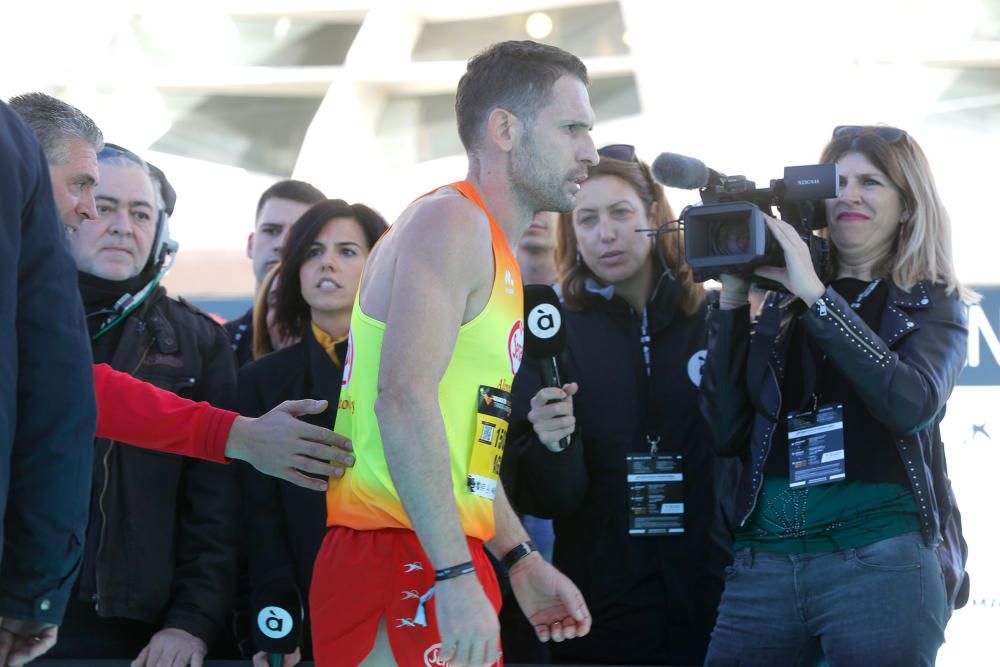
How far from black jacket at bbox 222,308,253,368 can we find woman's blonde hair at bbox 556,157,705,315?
1.06m

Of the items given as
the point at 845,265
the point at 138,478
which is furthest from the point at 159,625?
the point at 845,265

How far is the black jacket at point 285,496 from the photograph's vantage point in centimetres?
281

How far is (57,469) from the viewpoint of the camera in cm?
157

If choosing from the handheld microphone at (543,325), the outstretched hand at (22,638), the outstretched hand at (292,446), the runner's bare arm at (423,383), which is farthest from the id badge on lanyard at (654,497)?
the outstretched hand at (22,638)

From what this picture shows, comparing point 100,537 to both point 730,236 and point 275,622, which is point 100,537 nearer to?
point 275,622

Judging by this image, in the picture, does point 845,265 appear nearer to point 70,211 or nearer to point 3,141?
point 70,211

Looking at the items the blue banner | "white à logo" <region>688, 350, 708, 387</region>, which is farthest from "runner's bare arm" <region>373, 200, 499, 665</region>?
the blue banner

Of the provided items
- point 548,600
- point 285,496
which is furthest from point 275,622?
point 548,600

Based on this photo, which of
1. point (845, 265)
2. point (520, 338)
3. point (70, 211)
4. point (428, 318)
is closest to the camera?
point (428, 318)

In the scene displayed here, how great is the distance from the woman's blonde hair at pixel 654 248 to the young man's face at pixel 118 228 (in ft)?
3.84

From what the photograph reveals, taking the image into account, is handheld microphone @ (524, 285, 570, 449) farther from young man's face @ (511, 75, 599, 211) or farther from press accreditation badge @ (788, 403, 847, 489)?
press accreditation badge @ (788, 403, 847, 489)

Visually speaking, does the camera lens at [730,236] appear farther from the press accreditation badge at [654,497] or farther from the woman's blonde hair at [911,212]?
the press accreditation badge at [654,497]

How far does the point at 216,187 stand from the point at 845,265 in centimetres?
1051

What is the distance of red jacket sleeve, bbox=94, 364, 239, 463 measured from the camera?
2.51 m
